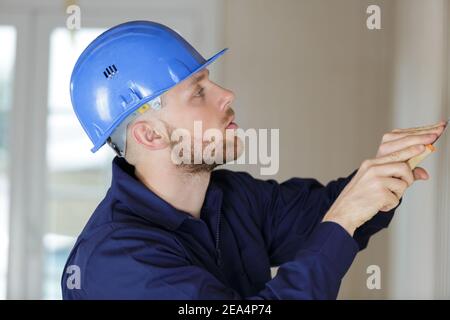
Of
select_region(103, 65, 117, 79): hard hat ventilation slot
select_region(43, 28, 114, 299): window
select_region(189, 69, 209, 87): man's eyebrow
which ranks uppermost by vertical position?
select_region(103, 65, 117, 79): hard hat ventilation slot

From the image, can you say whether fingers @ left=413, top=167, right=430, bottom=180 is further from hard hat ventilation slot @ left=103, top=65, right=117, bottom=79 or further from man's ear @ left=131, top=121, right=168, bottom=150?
hard hat ventilation slot @ left=103, top=65, right=117, bottom=79

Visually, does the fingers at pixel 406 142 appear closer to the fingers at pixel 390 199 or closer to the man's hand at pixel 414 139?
the man's hand at pixel 414 139

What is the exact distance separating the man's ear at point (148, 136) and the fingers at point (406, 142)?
47cm

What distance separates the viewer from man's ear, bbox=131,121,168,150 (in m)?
1.31

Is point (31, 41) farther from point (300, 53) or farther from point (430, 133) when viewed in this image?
point (430, 133)

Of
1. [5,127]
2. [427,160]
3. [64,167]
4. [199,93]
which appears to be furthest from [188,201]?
[5,127]

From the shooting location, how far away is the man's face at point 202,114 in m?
1.26

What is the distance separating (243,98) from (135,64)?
65.2 inches

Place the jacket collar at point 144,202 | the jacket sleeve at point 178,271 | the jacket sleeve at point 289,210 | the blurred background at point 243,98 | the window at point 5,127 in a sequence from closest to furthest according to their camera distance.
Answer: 1. the jacket sleeve at point 178,271
2. the jacket collar at point 144,202
3. the jacket sleeve at point 289,210
4. the blurred background at point 243,98
5. the window at point 5,127

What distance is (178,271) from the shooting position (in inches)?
41.4

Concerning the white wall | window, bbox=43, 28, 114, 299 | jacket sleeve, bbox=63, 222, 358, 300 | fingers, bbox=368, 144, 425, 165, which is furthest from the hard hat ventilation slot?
window, bbox=43, 28, 114, 299

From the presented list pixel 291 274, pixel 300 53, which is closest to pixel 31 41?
pixel 300 53

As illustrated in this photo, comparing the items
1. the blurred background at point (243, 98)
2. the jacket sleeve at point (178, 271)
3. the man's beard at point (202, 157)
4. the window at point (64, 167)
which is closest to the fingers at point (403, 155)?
the jacket sleeve at point (178, 271)

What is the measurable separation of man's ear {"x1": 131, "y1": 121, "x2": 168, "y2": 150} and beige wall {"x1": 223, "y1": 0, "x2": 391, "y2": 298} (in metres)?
1.56
